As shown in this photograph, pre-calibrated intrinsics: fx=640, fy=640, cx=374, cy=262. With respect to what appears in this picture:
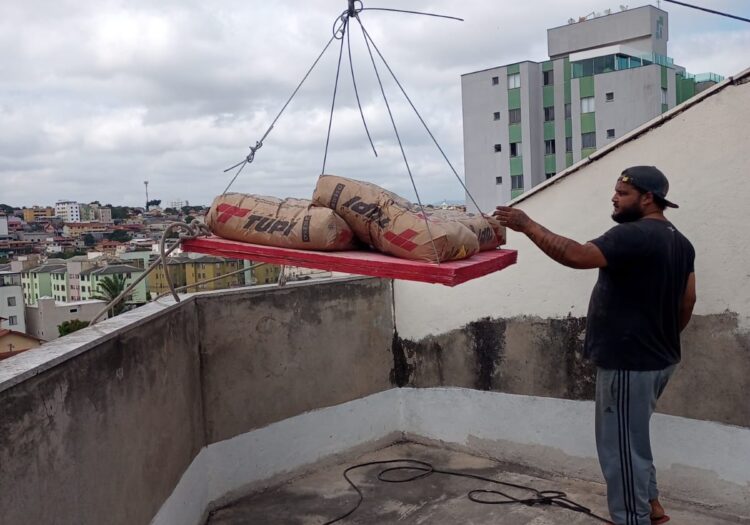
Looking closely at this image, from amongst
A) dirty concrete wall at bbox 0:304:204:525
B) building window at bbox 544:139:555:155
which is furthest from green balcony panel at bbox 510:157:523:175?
dirty concrete wall at bbox 0:304:204:525

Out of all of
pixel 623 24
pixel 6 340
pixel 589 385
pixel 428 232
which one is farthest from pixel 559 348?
pixel 623 24

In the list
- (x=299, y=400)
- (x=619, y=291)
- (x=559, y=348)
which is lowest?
(x=299, y=400)

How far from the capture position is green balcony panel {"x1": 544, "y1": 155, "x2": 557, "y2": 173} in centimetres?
4311

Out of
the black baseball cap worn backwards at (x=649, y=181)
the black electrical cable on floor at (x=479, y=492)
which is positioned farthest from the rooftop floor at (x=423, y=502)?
the black baseball cap worn backwards at (x=649, y=181)

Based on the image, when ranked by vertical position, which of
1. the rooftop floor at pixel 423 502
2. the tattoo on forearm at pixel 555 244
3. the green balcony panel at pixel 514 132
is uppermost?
the green balcony panel at pixel 514 132

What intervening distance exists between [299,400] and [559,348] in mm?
1998

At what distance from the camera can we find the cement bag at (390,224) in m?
2.81

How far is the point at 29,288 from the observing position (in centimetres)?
6931

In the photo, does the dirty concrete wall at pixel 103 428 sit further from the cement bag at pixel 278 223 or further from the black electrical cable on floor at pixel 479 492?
the black electrical cable on floor at pixel 479 492

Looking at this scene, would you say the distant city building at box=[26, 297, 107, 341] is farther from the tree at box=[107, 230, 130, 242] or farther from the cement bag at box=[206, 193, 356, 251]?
the cement bag at box=[206, 193, 356, 251]

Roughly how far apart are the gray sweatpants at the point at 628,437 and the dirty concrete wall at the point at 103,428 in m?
2.35

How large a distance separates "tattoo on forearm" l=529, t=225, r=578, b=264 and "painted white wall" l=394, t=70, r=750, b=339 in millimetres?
1517

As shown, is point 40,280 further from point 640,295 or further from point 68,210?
point 68,210

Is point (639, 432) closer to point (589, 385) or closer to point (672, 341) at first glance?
point (672, 341)
